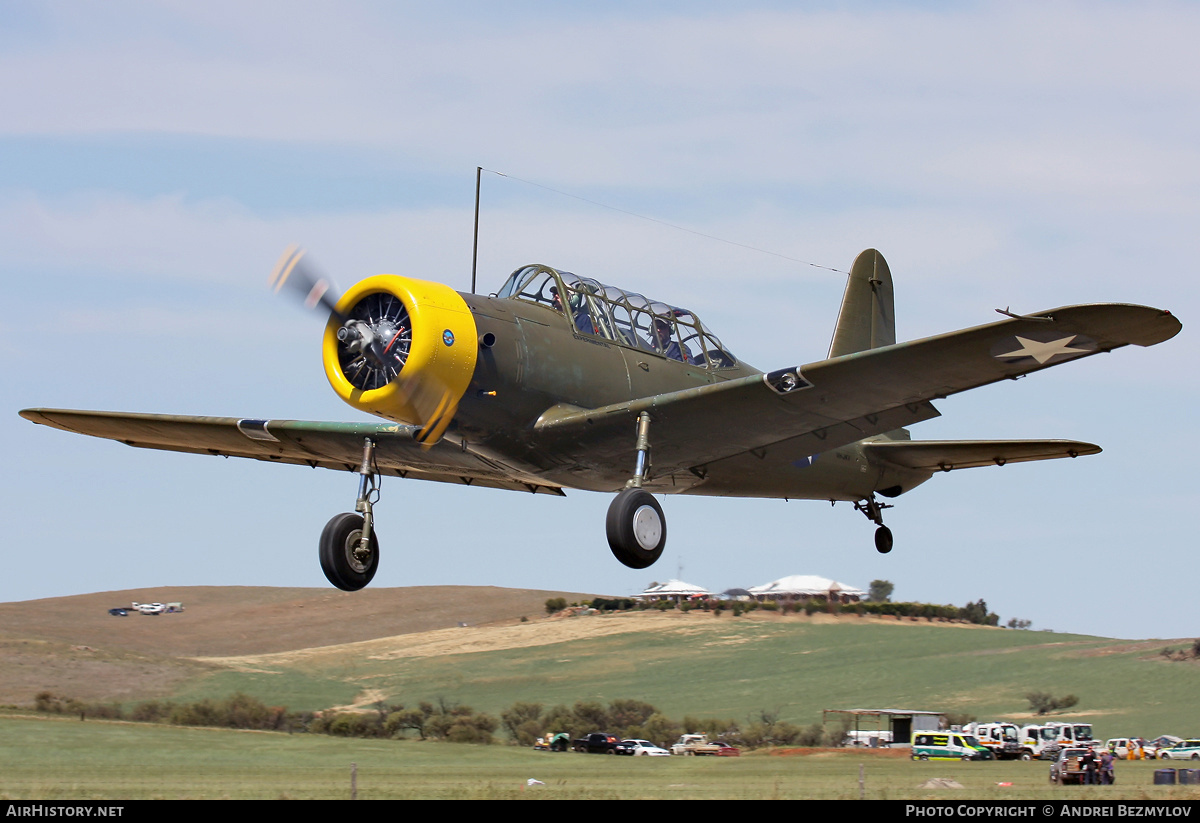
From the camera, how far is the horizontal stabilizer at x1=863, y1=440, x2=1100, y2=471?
1541cm

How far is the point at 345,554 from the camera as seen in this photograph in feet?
→ 44.9

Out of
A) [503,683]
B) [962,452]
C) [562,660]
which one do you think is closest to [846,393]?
[962,452]

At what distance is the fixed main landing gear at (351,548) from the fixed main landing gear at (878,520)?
6970mm

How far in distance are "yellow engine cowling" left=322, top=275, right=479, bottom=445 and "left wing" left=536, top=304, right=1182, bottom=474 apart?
120cm

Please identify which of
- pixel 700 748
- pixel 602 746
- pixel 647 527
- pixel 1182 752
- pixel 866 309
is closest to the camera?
pixel 647 527

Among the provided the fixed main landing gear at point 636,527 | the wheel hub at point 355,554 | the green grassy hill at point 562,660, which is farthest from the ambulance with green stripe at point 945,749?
the wheel hub at point 355,554

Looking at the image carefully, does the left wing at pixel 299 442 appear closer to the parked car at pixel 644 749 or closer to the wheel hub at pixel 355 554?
the wheel hub at pixel 355 554

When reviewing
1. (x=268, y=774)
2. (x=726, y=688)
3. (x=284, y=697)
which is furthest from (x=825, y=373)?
(x=726, y=688)

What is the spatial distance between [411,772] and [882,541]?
9282mm

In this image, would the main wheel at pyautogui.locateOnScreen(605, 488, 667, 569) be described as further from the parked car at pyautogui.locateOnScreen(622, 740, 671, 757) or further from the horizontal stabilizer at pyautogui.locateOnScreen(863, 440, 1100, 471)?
the parked car at pyautogui.locateOnScreen(622, 740, 671, 757)

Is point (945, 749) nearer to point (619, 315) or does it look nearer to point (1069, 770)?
point (1069, 770)

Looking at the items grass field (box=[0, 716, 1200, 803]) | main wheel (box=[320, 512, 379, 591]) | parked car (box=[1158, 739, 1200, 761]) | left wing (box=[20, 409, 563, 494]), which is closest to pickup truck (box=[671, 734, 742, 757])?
grass field (box=[0, 716, 1200, 803])

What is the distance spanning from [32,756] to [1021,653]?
150ft

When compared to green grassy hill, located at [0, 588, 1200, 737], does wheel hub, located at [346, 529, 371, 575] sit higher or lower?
higher
